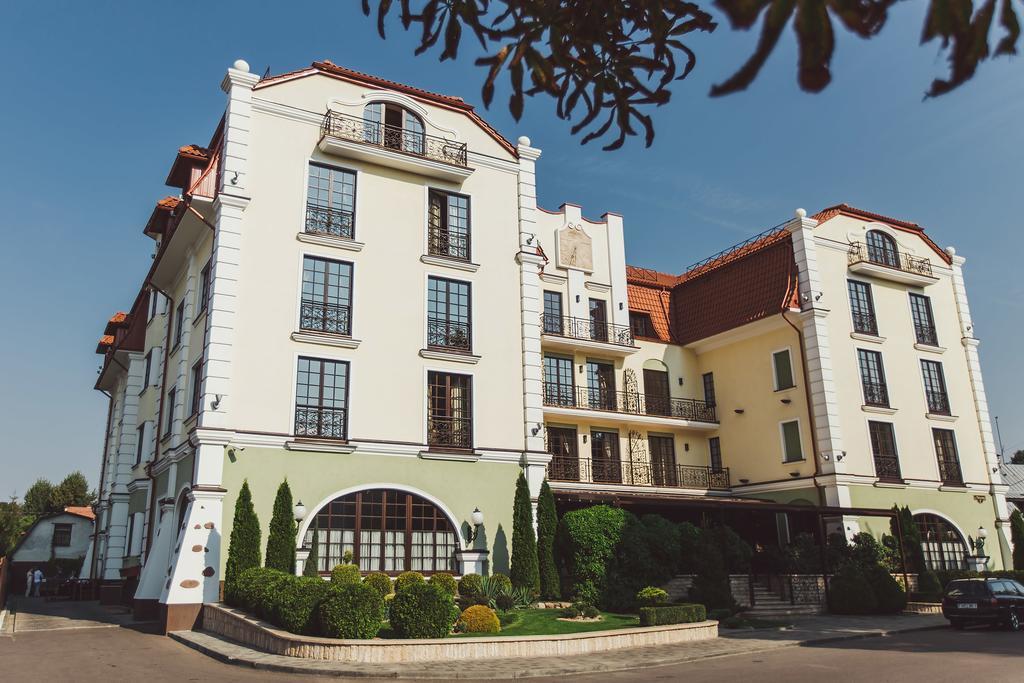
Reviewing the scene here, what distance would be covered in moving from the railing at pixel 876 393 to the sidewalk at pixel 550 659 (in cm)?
1102

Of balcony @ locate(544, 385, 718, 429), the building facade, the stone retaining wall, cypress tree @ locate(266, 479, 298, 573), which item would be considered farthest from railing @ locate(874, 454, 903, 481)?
cypress tree @ locate(266, 479, 298, 573)

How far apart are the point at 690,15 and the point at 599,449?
89.6 feet

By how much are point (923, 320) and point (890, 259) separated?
289 cm

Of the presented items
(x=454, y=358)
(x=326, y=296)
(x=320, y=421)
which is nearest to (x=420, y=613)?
(x=320, y=421)

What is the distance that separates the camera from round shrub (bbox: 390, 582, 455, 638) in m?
15.0

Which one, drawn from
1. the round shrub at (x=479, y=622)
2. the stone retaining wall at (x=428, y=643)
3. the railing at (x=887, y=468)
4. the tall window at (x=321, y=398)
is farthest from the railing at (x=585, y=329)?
the round shrub at (x=479, y=622)

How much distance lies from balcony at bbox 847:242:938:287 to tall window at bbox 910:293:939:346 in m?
0.69

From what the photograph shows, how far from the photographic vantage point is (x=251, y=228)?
21.4 metres

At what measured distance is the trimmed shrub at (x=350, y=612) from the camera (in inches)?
565

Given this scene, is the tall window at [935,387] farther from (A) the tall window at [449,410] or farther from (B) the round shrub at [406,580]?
(B) the round shrub at [406,580]

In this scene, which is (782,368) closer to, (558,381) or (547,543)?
(558,381)

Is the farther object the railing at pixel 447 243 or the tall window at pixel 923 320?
the tall window at pixel 923 320

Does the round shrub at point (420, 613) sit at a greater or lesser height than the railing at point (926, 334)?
lesser

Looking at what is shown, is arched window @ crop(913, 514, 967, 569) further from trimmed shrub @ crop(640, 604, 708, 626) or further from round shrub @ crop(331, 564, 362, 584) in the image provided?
round shrub @ crop(331, 564, 362, 584)
